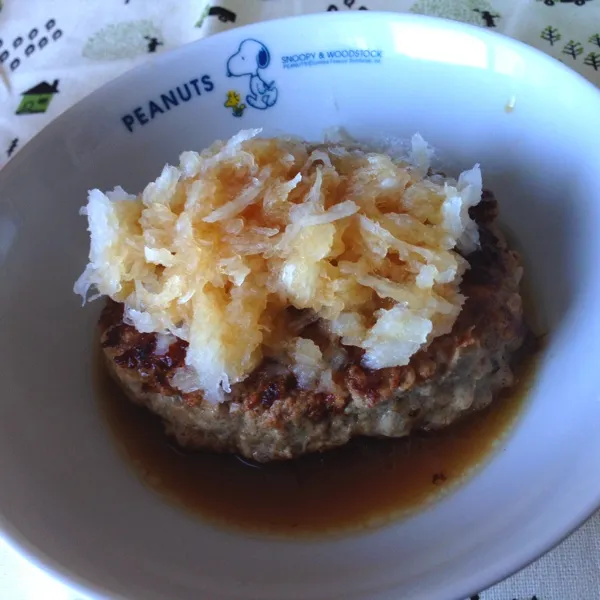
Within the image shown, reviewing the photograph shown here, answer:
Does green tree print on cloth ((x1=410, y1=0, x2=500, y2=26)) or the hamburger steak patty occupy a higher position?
green tree print on cloth ((x1=410, y1=0, x2=500, y2=26))

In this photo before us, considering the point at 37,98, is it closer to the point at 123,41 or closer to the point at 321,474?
the point at 123,41

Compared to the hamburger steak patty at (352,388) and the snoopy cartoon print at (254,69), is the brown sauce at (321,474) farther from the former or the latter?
the snoopy cartoon print at (254,69)

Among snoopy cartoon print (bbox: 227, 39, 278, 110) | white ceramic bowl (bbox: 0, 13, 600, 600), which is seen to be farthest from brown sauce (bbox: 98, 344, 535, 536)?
snoopy cartoon print (bbox: 227, 39, 278, 110)

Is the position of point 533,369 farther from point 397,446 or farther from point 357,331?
point 357,331

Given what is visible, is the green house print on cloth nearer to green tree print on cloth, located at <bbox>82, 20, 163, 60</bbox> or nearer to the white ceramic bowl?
green tree print on cloth, located at <bbox>82, 20, 163, 60</bbox>

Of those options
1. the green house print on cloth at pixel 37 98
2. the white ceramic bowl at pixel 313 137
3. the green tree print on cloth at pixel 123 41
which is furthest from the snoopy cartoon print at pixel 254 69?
the green house print on cloth at pixel 37 98

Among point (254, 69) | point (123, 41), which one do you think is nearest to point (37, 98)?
point (123, 41)
